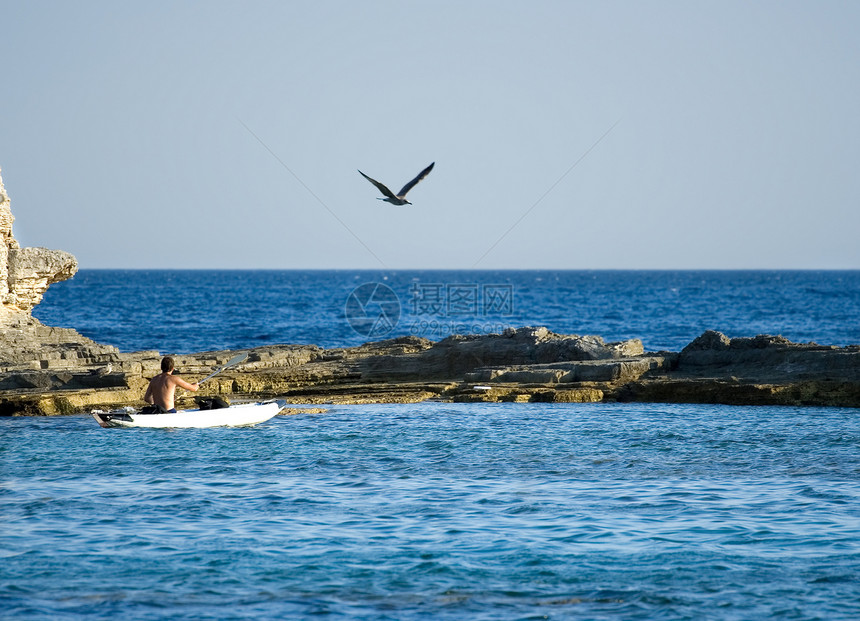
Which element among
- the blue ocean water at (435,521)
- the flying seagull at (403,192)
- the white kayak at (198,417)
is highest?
the flying seagull at (403,192)

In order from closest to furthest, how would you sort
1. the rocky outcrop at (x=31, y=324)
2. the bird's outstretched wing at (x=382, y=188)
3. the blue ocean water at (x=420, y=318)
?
1. the bird's outstretched wing at (x=382, y=188)
2. the rocky outcrop at (x=31, y=324)
3. the blue ocean water at (x=420, y=318)

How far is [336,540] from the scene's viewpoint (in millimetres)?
9719

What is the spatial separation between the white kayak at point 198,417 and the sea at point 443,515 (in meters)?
0.22

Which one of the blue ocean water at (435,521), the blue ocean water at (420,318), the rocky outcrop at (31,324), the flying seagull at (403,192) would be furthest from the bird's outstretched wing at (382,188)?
the blue ocean water at (420,318)

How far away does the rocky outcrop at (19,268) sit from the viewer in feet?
76.4

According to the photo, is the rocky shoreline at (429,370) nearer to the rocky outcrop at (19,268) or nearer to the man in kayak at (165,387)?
the rocky outcrop at (19,268)

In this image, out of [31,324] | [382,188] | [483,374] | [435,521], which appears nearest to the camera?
[435,521]

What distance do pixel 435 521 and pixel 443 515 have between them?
280 millimetres

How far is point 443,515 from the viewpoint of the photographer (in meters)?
10.7

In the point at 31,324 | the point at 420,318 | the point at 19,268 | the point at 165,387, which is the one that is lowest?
the point at 420,318

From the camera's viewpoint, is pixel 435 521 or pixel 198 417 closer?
pixel 435 521

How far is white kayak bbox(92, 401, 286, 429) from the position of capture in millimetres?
15898

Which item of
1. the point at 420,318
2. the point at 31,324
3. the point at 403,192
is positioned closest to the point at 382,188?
the point at 403,192

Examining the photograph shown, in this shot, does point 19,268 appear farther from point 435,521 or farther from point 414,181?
point 435,521
